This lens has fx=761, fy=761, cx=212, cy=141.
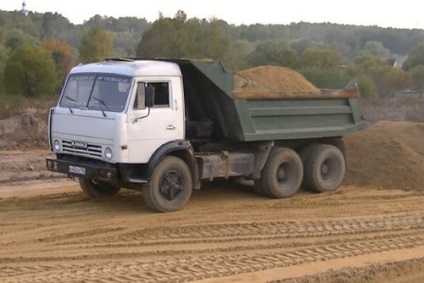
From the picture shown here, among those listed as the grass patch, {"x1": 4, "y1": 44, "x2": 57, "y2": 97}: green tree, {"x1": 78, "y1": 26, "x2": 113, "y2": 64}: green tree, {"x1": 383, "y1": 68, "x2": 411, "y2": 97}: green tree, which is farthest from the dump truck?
{"x1": 383, "y1": 68, "x2": 411, "y2": 97}: green tree

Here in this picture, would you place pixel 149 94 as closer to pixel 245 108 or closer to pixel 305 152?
pixel 245 108

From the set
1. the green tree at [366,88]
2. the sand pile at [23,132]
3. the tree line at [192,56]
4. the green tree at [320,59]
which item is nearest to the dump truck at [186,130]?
the sand pile at [23,132]

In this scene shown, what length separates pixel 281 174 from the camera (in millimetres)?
13656

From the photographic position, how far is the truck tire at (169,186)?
11.6 metres

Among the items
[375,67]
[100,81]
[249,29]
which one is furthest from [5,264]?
[249,29]

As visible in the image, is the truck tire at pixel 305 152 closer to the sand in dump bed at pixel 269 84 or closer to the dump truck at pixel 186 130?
the dump truck at pixel 186 130

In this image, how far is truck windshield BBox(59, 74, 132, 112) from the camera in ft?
37.8

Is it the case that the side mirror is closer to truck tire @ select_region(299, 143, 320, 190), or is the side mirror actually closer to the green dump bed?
the green dump bed

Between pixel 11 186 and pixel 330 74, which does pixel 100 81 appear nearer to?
pixel 11 186

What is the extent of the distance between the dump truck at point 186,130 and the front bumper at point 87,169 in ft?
0.05

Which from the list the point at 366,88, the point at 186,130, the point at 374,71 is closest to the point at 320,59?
the point at 374,71

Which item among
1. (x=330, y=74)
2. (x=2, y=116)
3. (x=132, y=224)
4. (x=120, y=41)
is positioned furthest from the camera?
(x=120, y=41)

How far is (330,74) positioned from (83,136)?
25.7m

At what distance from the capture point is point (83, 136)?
11.7 metres
